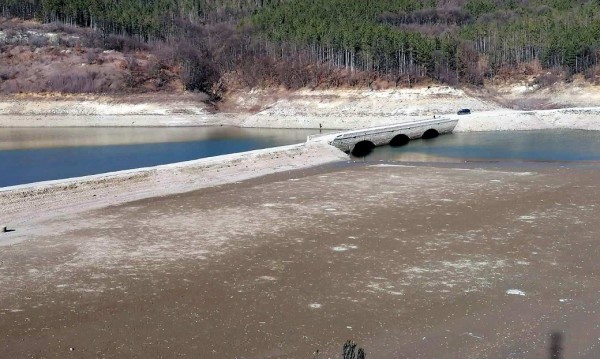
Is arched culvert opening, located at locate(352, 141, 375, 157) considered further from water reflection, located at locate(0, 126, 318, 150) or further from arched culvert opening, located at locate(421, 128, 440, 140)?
arched culvert opening, located at locate(421, 128, 440, 140)

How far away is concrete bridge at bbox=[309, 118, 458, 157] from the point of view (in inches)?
2117

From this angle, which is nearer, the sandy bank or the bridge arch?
the sandy bank

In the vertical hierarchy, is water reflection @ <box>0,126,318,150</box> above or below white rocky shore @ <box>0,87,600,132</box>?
below

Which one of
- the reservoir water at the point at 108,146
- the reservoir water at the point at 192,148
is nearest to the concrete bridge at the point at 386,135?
the reservoir water at the point at 192,148

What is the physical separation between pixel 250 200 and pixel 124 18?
114539 mm

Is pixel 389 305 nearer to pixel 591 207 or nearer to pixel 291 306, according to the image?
pixel 291 306

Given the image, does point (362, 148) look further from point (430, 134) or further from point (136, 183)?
point (136, 183)

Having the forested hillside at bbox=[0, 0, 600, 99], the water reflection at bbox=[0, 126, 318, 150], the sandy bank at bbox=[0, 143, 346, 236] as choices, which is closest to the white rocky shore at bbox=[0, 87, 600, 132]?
the water reflection at bbox=[0, 126, 318, 150]

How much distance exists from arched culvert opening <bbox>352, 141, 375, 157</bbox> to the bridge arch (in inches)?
120

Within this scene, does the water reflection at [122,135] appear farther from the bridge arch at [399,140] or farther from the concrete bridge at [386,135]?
the bridge arch at [399,140]

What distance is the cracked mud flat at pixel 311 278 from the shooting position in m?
15.0

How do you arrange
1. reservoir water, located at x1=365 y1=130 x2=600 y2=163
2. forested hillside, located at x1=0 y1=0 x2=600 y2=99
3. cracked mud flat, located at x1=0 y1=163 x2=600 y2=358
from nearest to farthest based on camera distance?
1. cracked mud flat, located at x1=0 y1=163 x2=600 y2=358
2. reservoir water, located at x1=365 y1=130 x2=600 y2=163
3. forested hillside, located at x1=0 y1=0 x2=600 y2=99

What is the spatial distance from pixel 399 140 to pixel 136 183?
32.2m

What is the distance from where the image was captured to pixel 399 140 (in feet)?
204
